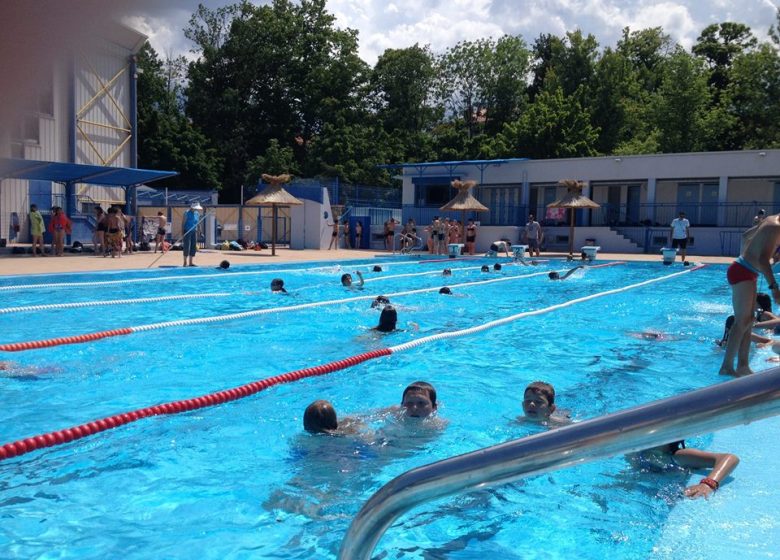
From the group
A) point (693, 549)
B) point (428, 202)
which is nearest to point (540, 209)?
point (428, 202)

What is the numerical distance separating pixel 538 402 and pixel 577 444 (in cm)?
393

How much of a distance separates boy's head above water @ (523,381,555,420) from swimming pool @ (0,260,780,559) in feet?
0.97

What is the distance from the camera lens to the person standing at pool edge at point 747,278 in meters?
6.34

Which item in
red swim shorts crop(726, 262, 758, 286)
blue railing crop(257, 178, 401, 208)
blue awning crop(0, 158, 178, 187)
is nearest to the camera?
red swim shorts crop(726, 262, 758, 286)

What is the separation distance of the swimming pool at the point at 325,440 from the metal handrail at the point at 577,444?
72.8 inches

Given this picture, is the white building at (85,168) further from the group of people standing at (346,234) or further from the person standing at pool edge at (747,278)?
the person standing at pool edge at (747,278)

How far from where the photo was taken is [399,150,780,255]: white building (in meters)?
27.0

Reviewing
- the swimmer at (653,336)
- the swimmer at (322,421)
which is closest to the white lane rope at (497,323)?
the swimmer at (653,336)

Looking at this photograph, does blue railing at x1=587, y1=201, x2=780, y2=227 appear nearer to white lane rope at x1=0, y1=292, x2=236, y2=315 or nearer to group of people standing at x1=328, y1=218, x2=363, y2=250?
group of people standing at x1=328, y1=218, x2=363, y2=250

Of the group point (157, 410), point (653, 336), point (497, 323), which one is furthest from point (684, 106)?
point (157, 410)

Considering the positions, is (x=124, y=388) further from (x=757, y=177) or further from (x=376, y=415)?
(x=757, y=177)

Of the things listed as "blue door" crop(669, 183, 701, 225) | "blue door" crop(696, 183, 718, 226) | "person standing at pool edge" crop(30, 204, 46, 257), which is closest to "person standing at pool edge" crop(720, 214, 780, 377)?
"person standing at pool edge" crop(30, 204, 46, 257)

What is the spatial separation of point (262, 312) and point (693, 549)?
27.1 feet

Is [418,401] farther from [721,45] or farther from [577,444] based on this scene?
[721,45]
